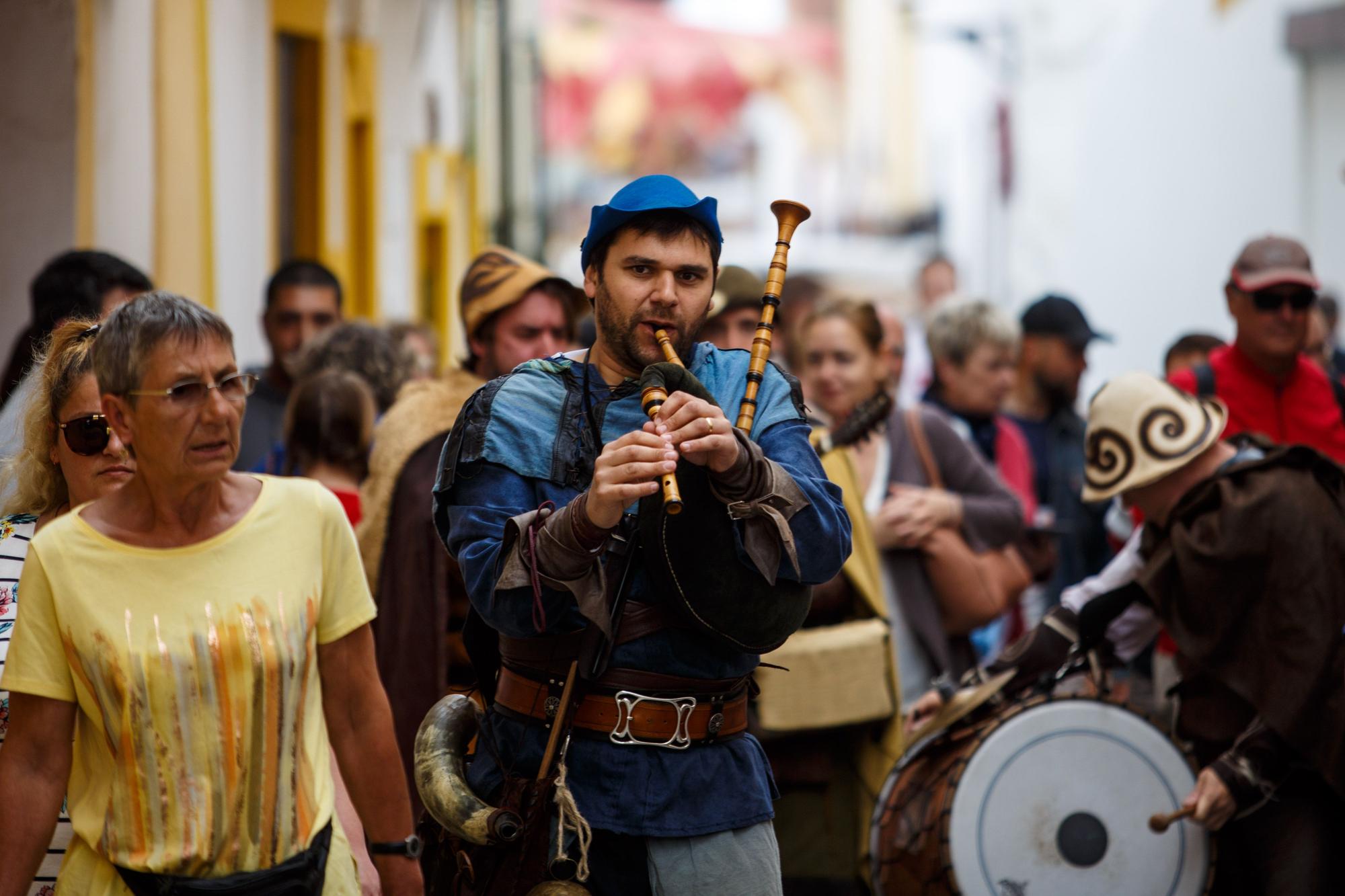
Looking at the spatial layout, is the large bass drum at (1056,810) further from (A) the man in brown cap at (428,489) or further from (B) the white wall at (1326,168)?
(B) the white wall at (1326,168)

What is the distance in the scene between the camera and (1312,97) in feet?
49.8

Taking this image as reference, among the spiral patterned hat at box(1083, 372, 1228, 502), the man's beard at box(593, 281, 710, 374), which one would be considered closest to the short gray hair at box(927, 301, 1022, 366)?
the spiral patterned hat at box(1083, 372, 1228, 502)

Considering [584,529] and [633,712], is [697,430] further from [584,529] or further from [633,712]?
[633,712]

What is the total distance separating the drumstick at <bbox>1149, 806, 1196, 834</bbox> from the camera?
4.26 metres

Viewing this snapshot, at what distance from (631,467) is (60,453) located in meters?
1.42

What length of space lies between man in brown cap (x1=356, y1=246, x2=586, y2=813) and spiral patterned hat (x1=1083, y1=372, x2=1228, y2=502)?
5.12 ft

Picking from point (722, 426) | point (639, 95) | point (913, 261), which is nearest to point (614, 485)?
point (722, 426)

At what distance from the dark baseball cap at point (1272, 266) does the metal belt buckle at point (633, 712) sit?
3.06 m

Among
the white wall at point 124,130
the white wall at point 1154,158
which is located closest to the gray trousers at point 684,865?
the white wall at point 124,130

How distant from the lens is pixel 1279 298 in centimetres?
541

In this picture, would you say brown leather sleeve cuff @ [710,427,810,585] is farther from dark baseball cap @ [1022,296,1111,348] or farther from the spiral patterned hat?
dark baseball cap @ [1022,296,1111,348]

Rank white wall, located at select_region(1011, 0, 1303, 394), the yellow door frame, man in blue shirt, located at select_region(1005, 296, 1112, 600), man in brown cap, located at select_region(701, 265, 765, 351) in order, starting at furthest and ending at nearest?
white wall, located at select_region(1011, 0, 1303, 394), the yellow door frame, man in blue shirt, located at select_region(1005, 296, 1112, 600), man in brown cap, located at select_region(701, 265, 765, 351)

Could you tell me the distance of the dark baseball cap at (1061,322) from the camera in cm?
799

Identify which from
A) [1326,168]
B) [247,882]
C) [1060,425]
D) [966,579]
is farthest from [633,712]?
[1326,168]
